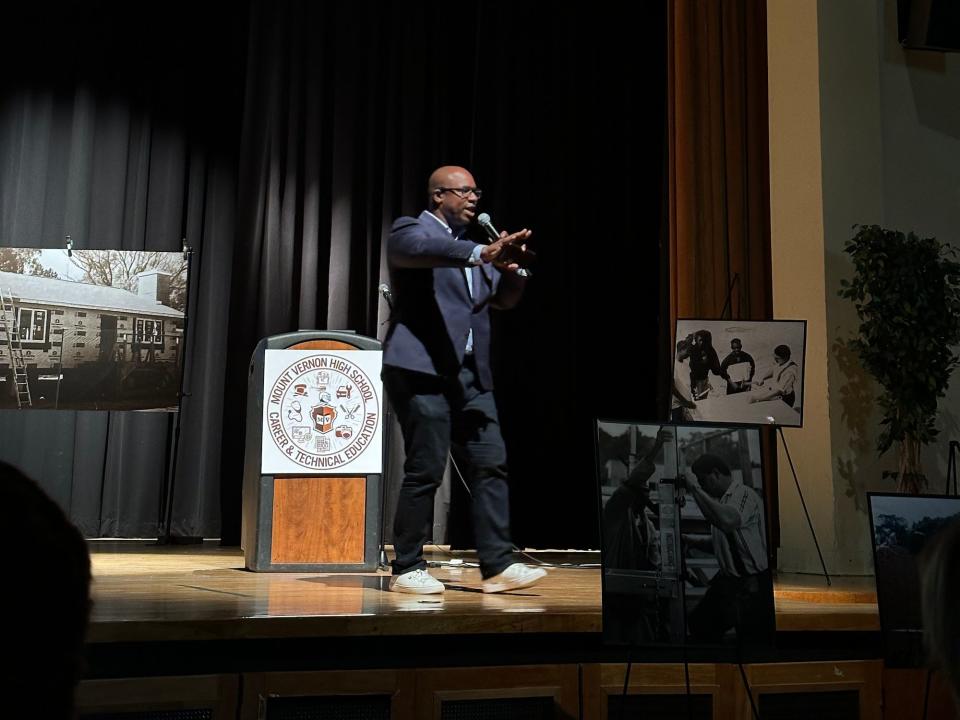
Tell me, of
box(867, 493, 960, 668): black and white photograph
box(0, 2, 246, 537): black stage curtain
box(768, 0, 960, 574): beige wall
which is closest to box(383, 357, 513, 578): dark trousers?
box(867, 493, 960, 668): black and white photograph

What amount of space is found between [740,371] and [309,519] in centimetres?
184

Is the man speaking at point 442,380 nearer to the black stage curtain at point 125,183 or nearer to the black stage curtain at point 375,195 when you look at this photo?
the black stage curtain at point 375,195

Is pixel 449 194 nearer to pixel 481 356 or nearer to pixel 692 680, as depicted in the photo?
pixel 481 356

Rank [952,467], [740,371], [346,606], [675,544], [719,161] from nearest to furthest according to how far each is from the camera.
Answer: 1. [675,544]
2. [346,606]
3. [740,371]
4. [952,467]
5. [719,161]

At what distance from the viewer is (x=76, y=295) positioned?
5023 mm

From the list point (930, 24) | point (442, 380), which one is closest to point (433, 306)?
point (442, 380)

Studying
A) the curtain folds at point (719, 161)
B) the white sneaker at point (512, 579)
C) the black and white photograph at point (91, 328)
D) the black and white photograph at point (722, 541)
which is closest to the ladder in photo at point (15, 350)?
the black and white photograph at point (91, 328)

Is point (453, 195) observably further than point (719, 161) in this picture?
No

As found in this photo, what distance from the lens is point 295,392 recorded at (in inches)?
154

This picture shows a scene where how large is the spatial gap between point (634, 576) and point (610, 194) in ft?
12.9

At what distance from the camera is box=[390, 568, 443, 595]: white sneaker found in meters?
3.11

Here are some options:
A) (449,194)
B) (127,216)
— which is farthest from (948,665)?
(127,216)

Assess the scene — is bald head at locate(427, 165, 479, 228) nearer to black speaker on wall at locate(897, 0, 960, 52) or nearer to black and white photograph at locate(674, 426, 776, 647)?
black and white photograph at locate(674, 426, 776, 647)

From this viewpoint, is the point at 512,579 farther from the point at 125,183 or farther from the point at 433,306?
the point at 125,183
